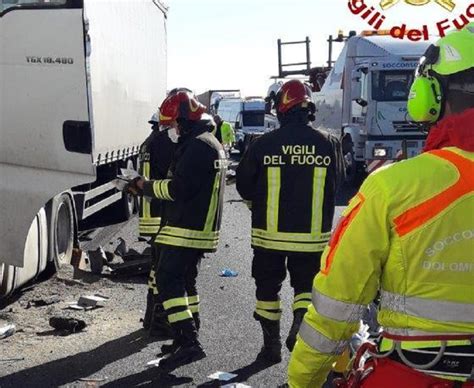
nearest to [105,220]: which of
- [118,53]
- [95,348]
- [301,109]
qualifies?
[118,53]

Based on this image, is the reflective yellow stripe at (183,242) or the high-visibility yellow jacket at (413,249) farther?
the reflective yellow stripe at (183,242)

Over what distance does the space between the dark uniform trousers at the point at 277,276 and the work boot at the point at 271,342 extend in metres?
0.05

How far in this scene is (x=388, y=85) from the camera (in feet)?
57.8

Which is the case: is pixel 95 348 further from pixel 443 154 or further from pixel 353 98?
pixel 353 98

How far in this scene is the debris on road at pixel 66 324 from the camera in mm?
6586

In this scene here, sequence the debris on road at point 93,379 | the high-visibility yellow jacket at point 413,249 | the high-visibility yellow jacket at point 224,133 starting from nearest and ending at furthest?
the high-visibility yellow jacket at point 413,249 < the debris on road at point 93,379 < the high-visibility yellow jacket at point 224,133

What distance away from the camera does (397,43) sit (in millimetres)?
18250

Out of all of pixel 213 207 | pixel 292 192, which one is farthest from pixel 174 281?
pixel 292 192

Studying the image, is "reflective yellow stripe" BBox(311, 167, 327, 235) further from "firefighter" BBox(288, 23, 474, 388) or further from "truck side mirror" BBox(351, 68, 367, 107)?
"truck side mirror" BBox(351, 68, 367, 107)

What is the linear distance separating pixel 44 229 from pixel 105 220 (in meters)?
5.96

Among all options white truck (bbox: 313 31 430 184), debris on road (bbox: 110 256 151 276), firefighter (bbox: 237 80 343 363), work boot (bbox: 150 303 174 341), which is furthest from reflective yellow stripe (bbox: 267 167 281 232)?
white truck (bbox: 313 31 430 184)

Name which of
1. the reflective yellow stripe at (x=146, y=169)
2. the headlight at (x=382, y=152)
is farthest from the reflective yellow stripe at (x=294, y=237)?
the headlight at (x=382, y=152)

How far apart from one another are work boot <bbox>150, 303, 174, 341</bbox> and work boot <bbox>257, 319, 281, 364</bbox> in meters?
0.97

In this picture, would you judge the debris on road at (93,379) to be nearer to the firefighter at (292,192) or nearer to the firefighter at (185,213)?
the firefighter at (185,213)
